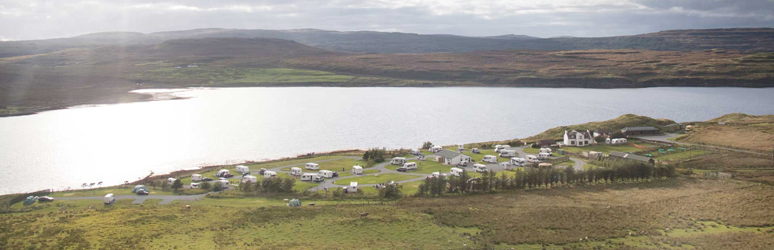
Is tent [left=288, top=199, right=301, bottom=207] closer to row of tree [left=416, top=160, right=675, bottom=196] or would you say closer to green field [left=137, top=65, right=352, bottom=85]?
row of tree [left=416, top=160, right=675, bottom=196]

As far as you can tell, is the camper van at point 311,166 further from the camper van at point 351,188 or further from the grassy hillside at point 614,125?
the grassy hillside at point 614,125

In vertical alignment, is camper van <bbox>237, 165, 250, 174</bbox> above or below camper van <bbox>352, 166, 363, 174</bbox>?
below

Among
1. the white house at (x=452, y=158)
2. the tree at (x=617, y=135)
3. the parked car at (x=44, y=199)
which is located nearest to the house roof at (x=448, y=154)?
the white house at (x=452, y=158)

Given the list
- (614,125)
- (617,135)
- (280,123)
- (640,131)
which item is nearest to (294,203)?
(617,135)

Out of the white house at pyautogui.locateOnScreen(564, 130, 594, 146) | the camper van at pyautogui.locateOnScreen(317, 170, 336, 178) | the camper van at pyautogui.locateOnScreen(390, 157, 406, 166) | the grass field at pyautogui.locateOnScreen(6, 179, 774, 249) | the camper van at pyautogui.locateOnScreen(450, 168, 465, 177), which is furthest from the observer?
the white house at pyautogui.locateOnScreen(564, 130, 594, 146)

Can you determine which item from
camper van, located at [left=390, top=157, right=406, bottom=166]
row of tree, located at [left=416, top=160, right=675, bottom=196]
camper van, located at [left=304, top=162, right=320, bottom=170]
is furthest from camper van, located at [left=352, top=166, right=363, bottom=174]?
row of tree, located at [left=416, top=160, right=675, bottom=196]

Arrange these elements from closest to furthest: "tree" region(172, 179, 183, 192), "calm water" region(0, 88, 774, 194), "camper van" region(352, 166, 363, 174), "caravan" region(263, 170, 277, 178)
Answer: "tree" region(172, 179, 183, 192) → "caravan" region(263, 170, 277, 178) → "camper van" region(352, 166, 363, 174) → "calm water" region(0, 88, 774, 194)
